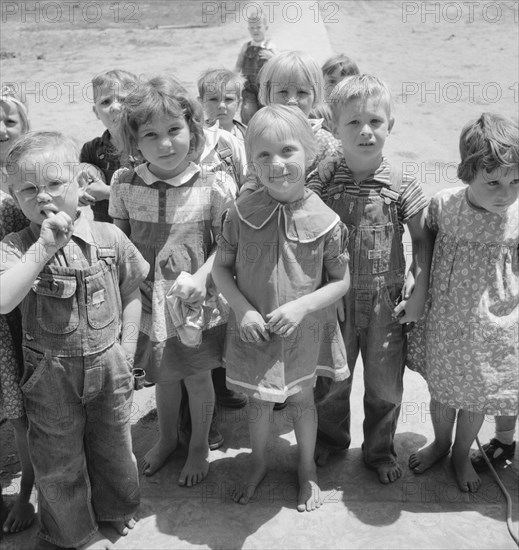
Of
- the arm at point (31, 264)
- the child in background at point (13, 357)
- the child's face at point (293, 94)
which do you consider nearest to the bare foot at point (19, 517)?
the child in background at point (13, 357)

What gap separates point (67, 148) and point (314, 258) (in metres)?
0.96

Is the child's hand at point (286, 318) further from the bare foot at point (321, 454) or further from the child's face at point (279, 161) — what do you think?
the bare foot at point (321, 454)

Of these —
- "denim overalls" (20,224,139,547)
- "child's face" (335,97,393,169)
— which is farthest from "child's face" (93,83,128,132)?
"child's face" (335,97,393,169)

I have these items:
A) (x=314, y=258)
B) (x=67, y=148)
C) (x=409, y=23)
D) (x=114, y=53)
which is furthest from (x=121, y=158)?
(x=409, y=23)

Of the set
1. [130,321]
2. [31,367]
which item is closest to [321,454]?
[130,321]

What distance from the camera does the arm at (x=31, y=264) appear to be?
85.3 inches

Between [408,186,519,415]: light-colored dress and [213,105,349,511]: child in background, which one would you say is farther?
[408,186,519,415]: light-colored dress

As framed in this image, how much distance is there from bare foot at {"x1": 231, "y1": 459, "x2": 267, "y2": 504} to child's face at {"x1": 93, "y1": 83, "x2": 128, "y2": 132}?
1.80 metres

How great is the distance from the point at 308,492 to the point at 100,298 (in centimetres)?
122

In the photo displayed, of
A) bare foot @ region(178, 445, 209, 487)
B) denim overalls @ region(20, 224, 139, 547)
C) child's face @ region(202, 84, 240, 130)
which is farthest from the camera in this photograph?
child's face @ region(202, 84, 240, 130)

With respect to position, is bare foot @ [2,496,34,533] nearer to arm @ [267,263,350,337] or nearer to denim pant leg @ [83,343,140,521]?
denim pant leg @ [83,343,140,521]

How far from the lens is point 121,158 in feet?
11.4

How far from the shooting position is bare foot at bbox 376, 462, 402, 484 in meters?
3.02
